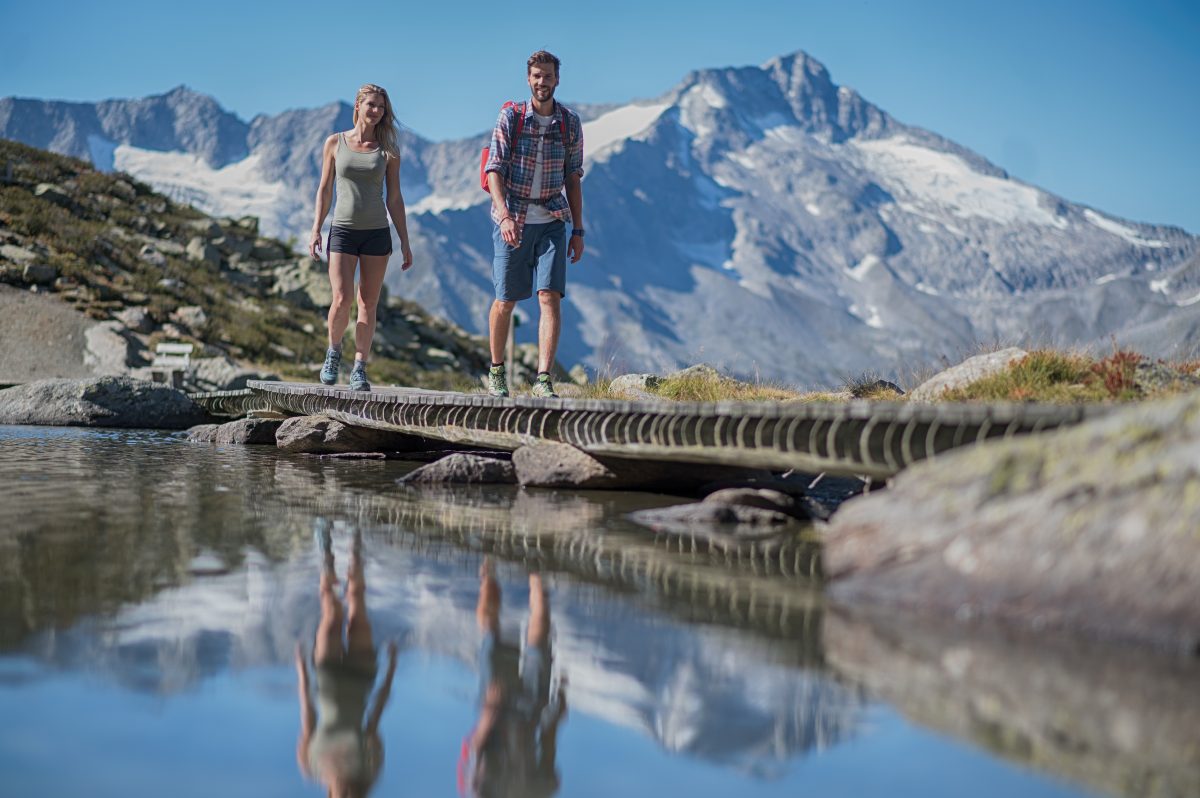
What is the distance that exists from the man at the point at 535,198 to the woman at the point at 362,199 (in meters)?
1.56

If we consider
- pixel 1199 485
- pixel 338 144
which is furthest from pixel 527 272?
pixel 1199 485

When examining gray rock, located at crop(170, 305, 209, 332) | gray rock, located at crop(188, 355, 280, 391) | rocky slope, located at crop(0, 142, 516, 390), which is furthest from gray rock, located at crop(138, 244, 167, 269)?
gray rock, located at crop(188, 355, 280, 391)

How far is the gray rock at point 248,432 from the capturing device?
40.1 ft

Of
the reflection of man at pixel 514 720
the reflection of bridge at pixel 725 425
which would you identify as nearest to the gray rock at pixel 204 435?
the reflection of bridge at pixel 725 425

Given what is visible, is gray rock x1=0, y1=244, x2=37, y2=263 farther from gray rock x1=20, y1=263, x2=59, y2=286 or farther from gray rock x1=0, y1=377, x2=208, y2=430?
gray rock x1=0, y1=377, x2=208, y2=430

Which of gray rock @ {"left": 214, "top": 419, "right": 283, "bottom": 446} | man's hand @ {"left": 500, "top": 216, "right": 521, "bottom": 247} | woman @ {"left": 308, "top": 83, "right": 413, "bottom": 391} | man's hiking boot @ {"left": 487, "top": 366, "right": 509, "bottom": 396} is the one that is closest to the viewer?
man's hand @ {"left": 500, "top": 216, "right": 521, "bottom": 247}

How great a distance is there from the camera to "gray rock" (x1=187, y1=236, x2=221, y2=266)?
3553 cm

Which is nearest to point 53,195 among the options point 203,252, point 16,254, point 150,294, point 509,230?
point 203,252

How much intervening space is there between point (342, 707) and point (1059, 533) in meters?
2.16

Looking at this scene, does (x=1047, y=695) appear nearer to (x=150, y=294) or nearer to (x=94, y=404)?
(x=94, y=404)

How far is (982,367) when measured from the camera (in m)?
10.4

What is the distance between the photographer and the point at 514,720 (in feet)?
8.64

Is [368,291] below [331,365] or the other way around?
the other way around

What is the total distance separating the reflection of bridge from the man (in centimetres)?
64
